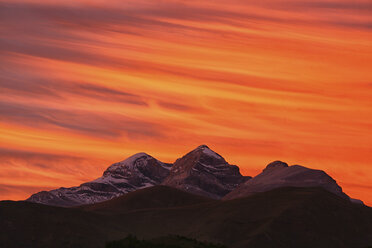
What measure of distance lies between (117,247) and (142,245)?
5.28 m

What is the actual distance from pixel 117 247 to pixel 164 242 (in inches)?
387

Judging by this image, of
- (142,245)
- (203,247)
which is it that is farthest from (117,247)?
(203,247)

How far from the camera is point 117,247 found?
168750 mm

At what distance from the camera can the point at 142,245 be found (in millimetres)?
167500

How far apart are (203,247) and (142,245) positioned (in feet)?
40.0

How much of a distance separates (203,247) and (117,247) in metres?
17.4

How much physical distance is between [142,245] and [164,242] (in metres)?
5.95

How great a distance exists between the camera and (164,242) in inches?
6757

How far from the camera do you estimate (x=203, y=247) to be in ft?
548

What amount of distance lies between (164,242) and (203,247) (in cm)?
909

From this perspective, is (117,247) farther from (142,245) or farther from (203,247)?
(203,247)
